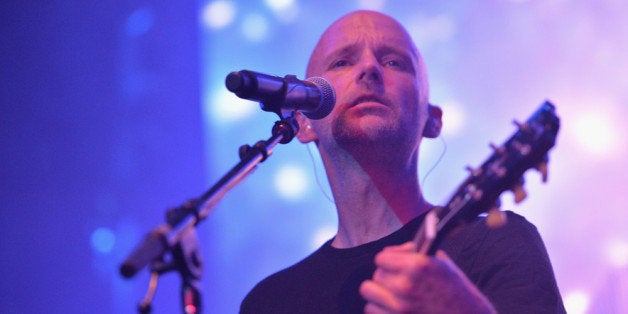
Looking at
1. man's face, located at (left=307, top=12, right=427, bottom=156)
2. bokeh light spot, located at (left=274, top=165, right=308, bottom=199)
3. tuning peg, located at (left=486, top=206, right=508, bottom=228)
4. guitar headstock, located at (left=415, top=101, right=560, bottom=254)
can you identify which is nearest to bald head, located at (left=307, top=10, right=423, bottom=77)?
man's face, located at (left=307, top=12, right=427, bottom=156)

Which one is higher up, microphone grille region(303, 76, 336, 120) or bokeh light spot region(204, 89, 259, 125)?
bokeh light spot region(204, 89, 259, 125)

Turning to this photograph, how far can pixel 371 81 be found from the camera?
225 cm

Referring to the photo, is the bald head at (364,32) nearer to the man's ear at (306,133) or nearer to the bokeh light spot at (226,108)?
the man's ear at (306,133)

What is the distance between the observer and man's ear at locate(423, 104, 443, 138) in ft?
8.24

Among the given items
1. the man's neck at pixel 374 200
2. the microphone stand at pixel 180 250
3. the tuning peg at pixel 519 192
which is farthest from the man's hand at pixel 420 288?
the man's neck at pixel 374 200

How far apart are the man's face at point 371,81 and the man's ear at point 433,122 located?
9 centimetres

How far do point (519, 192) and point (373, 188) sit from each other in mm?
1093

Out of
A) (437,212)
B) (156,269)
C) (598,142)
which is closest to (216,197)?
(156,269)

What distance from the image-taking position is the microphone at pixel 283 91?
1.46 m

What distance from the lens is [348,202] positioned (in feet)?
7.82

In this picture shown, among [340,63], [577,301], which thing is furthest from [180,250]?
[577,301]

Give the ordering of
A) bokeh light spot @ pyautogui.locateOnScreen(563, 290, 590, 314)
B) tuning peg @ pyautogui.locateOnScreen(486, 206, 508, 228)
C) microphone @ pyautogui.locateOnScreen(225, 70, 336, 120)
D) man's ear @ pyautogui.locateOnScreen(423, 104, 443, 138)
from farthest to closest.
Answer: man's ear @ pyautogui.locateOnScreen(423, 104, 443, 138)
bokeh light spot @ pyautogui.locateOnScreen(563, 290, 590, 314)
microphone @ pyautogui.locateOnScreen(225, 70, 336, 120)
tuning peg @ pyautogui.locateOnScreen(486, 206, 508, 228)

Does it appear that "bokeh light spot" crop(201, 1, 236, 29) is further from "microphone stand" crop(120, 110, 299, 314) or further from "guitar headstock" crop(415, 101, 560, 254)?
"guitar headstock" crop(415, 101, 560, 254)

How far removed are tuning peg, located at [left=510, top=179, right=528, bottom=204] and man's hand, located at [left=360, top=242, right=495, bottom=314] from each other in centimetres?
19
